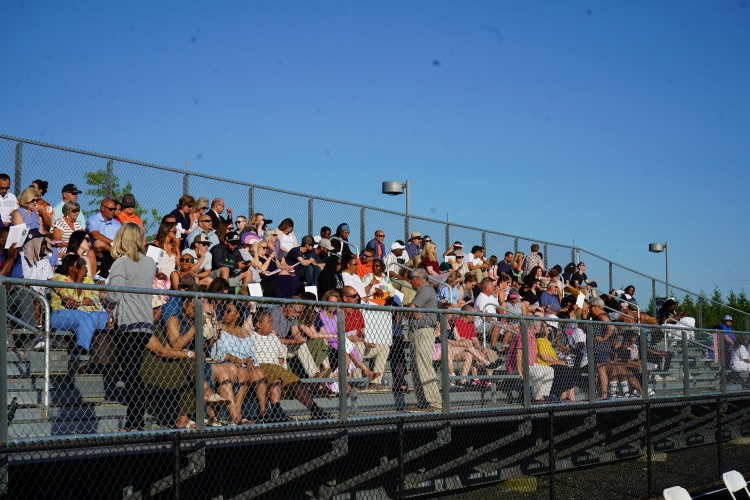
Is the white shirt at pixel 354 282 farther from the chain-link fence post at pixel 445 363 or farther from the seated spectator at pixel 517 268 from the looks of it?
the seated spectator at pixel 517 268

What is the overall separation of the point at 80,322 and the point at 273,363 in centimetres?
199

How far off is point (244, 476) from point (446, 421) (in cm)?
243

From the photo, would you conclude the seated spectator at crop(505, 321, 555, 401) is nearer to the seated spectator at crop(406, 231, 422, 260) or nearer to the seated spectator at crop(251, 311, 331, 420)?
the seated spectator at crop(251, 311, 331, 420)

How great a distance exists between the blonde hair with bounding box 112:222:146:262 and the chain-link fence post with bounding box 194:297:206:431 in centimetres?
110

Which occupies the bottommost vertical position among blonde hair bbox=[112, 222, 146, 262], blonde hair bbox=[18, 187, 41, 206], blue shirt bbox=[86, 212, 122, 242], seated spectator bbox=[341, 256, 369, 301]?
blonde hair bbox=[112, 222, 146, 262]

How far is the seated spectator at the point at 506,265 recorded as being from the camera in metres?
21.8

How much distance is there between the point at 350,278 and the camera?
1497cm

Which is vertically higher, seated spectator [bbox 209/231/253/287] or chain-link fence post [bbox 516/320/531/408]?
seated spectator [bbox 209/231/253/287]

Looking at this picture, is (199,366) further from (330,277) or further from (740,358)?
(740,358)

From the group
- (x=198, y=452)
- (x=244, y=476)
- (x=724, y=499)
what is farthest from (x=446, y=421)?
(x=724, y=499)

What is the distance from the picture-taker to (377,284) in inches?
650

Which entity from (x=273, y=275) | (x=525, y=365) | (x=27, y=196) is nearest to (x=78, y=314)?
(x=27, y=196)

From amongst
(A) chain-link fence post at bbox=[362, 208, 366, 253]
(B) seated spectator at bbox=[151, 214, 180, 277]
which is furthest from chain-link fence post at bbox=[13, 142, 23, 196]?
(A) chain-link fence post at bbox=[362, 208, 366, 253]

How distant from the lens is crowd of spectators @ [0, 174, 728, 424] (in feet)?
26.2
